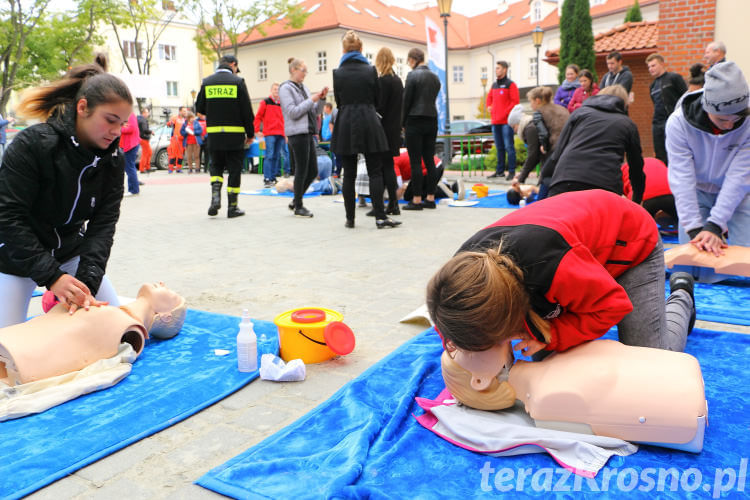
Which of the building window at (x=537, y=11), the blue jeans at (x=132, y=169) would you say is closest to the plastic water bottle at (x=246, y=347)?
the blue jeans at (x=132, y=169)

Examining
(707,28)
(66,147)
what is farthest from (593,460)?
(707,28)


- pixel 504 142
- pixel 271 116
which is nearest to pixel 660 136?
pixel 504 142

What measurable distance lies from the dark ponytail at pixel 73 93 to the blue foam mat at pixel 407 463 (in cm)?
171

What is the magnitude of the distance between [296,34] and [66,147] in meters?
37.9

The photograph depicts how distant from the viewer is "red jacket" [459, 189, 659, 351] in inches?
79.7

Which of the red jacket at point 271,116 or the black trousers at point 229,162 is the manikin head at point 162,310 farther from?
the red jacket at point 271,116

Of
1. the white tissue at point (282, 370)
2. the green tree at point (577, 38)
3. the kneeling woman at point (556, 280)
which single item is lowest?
the white tissue at point (282, 370)

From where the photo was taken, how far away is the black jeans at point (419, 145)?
7.95 metres

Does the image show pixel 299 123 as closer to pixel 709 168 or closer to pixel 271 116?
pixel 709 168

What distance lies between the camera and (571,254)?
2051 millimetres

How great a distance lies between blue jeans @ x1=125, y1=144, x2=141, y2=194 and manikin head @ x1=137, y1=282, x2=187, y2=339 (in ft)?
21.4

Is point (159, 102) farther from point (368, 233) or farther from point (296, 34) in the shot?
point (368, 233)

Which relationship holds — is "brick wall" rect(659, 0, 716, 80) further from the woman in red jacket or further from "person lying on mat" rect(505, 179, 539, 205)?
"person lying on mat" rect(505, 179, 539, 205)

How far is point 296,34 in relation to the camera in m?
38.5
